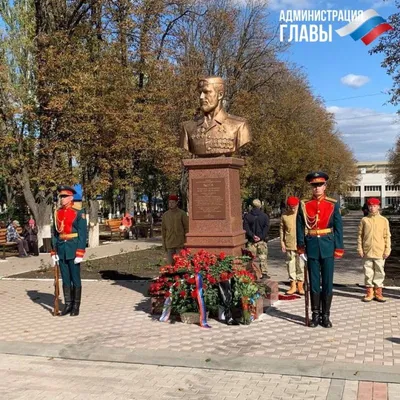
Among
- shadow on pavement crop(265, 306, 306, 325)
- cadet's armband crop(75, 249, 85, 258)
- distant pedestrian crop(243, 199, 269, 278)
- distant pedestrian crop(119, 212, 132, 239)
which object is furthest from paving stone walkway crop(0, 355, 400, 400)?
distant pedestrian crop(119, 212, 132, 239)

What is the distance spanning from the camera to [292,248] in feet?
32.4

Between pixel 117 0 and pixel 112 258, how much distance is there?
10.4 metres

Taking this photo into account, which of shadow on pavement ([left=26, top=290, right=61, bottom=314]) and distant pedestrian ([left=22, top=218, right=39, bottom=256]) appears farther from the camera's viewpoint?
distant pedestrian ([left=22, top=218, right=39, bottom=256])

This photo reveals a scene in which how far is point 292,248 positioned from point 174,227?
2209 mm

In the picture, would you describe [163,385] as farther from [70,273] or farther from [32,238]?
[32,238]

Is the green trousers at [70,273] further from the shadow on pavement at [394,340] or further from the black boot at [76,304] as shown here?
the shadow on pavement at [394,340]

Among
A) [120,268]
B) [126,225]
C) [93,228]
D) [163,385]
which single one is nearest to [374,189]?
[126,225]

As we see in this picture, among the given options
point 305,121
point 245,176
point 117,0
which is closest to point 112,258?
point 117,0

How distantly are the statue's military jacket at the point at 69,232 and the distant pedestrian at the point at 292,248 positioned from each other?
370cm

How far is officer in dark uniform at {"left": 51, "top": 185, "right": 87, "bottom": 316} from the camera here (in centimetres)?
830

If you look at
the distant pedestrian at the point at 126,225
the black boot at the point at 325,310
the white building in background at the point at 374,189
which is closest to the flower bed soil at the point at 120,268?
the black boot at the point at 325,310

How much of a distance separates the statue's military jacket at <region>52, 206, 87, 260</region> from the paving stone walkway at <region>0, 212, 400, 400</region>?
39.0 inches

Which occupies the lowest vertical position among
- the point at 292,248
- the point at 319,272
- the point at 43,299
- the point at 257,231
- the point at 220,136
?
the point at 43,299

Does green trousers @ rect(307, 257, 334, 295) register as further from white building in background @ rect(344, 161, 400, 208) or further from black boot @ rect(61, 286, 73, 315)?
white building in background @ rect(344, 161, 400, 208)
